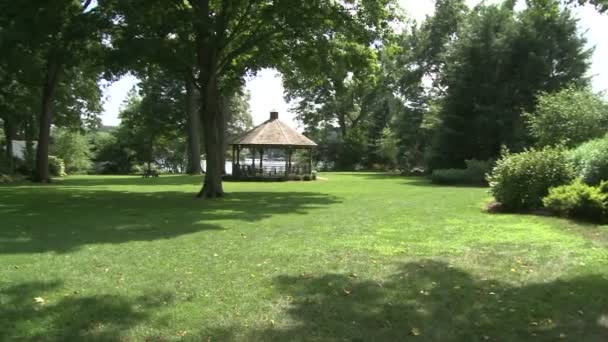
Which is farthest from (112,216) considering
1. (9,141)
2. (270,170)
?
(9,141)

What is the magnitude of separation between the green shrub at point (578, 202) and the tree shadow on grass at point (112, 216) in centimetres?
646

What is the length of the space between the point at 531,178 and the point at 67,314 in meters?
13.0

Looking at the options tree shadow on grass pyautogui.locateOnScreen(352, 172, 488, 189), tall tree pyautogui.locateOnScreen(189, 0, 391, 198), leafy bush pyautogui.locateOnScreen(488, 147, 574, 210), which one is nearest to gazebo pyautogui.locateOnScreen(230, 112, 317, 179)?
tree shadow on grass pyautogui.locateOnScreen(352, 172, 488, 189)

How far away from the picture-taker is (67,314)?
18.0ft

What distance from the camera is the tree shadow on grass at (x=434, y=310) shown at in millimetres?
5133

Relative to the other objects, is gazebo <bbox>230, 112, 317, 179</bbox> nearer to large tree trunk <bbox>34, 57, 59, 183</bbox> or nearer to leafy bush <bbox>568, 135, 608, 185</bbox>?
large tree trunk <bbox>34, 57, 59, 183</bbox>

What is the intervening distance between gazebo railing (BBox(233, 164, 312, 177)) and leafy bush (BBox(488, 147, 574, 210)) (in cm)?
2269

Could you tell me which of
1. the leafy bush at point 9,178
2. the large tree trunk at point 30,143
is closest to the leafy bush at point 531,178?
the leafy bush at point 9,178

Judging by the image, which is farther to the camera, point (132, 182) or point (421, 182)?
point (421, 182)

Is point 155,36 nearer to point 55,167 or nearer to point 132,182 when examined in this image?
point 132,182

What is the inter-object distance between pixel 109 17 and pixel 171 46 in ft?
7.87

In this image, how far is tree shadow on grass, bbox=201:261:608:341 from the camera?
202 inches

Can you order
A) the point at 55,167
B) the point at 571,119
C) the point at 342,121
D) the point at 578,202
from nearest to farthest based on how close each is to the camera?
the point at 578,202
the point at 571,119
the point at 55,167
the point at 342,121

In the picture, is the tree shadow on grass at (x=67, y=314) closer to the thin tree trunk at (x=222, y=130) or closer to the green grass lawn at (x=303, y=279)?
the green grass lawn at (x=303, y=279)
